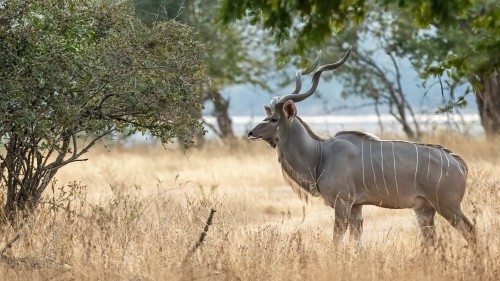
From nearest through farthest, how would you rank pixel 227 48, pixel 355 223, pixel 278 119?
pixel 355 223 → pixel 278 119 → pixel 227 48

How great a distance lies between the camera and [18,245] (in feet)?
29.9

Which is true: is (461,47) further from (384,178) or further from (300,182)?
(384,178)

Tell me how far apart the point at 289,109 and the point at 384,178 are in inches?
45.0

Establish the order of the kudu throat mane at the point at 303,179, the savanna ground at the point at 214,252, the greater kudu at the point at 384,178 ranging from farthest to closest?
the kudu throat mane at the point at 303,179 < the greater kudu at the point at 384,178 < the savanna ground at the point at 214,252

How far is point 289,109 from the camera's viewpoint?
10.3 m

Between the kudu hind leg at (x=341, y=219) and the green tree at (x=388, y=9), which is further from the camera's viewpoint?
the kudu hind leg at (x=341, y=219)

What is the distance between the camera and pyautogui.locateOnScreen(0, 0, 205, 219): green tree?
9273 mm

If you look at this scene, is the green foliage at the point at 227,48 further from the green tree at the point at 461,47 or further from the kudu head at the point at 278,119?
the kudu head at the point at 278,119

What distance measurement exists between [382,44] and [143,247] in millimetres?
21887

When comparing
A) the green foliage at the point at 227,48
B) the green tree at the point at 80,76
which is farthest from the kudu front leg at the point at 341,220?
the green foliage at the point at 227,48

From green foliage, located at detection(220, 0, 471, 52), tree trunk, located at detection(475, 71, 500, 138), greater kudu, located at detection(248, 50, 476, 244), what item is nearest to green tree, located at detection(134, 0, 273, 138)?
tree trunk, located at detection(475, 71, 500, 138)

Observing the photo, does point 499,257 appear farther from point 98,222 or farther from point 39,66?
point 39,66

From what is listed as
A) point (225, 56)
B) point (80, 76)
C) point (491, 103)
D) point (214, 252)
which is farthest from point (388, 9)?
point (225, 56)

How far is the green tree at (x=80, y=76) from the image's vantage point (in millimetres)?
9273
